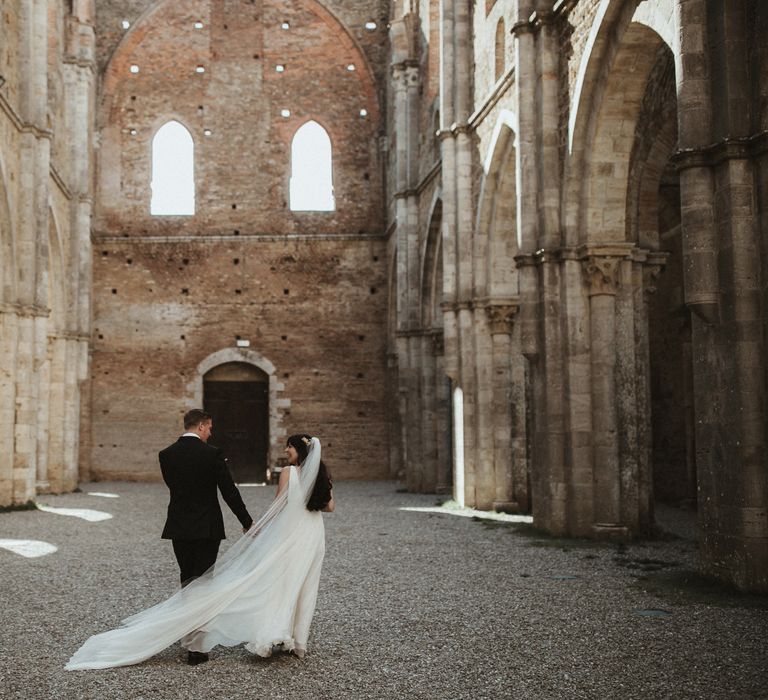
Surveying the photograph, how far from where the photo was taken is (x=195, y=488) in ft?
20.3

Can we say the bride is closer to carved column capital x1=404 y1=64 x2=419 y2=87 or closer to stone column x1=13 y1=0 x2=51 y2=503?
stone column x1=13 y1=0 x2=51 y2=503

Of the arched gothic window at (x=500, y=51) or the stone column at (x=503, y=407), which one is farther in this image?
the stone column at (x=503, y=407)

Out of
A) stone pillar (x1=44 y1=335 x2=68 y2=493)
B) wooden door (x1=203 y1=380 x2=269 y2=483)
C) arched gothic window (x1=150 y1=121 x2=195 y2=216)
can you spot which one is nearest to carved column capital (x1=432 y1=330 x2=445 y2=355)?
wooden door (x1=203 y1=380 x2=269 y2=483)

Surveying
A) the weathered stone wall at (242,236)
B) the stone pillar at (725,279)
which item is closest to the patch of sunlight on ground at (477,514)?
the stone pillar at (725,279)

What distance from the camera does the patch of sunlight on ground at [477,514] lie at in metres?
15.3

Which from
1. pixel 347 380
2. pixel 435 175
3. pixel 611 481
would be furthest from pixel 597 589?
pixel 347 380

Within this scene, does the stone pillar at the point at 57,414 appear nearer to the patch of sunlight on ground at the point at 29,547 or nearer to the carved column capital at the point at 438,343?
the carved column capital at the point at 438,343

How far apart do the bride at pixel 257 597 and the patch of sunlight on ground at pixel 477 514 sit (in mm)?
9223

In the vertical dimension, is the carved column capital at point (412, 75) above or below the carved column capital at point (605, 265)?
above

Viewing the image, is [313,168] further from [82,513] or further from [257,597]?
[257,597]

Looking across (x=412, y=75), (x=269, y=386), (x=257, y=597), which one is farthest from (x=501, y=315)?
(x=269, y=386)

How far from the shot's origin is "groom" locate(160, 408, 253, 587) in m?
6.11

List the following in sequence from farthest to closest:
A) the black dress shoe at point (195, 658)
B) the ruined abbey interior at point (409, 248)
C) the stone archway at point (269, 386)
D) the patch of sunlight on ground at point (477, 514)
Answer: the stone archway at point (269, 386) < the patch of sunlight on ground at point (477, 514) < the ruined abbey interior at point (409, 248) < the black dress shoe at point (195, 658)

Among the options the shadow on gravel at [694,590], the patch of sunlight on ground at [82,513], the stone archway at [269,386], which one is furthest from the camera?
the stone archway at [269,386]
